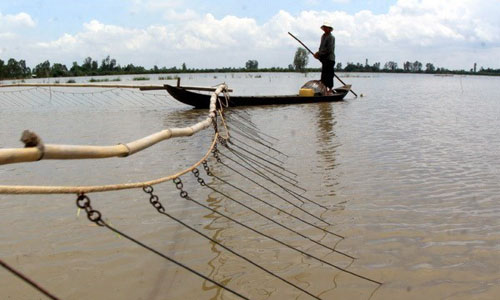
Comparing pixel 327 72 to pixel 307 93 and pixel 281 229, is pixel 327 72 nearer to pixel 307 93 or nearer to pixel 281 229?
pixel 307 93

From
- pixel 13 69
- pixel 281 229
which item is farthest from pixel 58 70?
pixel 281 229

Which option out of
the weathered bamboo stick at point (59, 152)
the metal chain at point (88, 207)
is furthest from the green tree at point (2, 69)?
the metal chain at point (88, 207)

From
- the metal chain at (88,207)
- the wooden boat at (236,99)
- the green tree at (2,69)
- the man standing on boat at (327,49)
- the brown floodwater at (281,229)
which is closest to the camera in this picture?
the metal chain at (88,207)

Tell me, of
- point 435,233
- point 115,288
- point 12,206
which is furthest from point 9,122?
point 435,233

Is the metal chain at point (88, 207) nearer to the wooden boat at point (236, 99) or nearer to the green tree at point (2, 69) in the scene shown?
the wooden boat at point (236, 99)

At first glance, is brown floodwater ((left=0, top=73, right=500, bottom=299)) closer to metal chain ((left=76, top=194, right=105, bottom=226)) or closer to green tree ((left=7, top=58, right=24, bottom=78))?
metal chain ((left=76, top=194, right=105, bottom=226))

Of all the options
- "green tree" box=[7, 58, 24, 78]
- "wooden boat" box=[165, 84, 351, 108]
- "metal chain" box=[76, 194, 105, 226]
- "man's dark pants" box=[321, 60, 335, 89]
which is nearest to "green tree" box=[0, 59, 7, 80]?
"green tree" box=[7, 58, 24, 78]

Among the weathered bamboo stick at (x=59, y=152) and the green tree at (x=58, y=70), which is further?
the green tree at (x=58, y=70)

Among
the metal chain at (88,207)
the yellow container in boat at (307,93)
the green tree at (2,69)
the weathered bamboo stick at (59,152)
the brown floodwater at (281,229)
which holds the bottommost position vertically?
the brown floodwater at (281,229)

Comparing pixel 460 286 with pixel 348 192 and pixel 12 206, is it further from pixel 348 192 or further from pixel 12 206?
pixel 12 206

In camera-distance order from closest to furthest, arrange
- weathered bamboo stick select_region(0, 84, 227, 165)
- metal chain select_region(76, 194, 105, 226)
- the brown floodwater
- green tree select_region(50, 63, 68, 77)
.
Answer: weathered bamboo stick select_region(0, 84, 227, 165), metal chain select_region(76, 194, 105, 226), the brown floodwater, green tree select_region(50, 63, 68, 77)

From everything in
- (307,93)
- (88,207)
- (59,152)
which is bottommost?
(88,207)

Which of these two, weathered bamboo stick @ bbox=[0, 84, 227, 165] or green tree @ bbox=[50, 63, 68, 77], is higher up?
green tree @ bbox=[50, 63, 68, 77]

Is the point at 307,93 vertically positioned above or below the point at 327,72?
below
